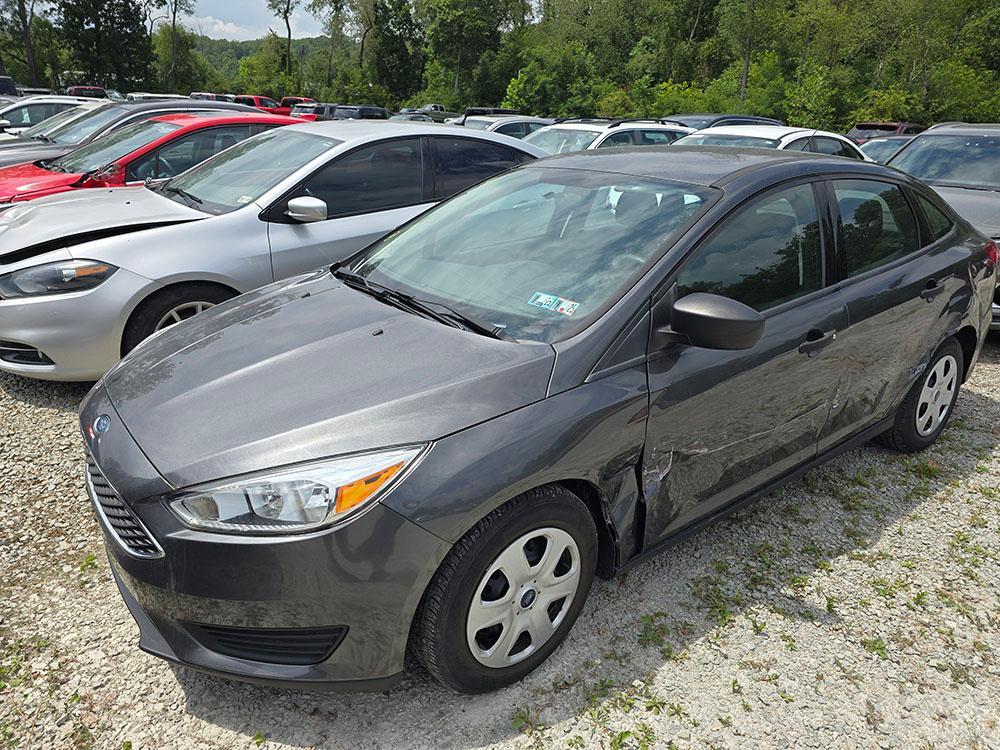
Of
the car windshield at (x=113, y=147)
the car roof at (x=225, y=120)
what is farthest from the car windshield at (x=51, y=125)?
the car roof at (x=225, y=120)

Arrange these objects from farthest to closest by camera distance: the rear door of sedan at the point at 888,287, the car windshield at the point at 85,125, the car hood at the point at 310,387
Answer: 1. the car windshield at the point at 85,125
2. the rear door of sedan at the point at 888,287
3. the car hood at the point at 310,387

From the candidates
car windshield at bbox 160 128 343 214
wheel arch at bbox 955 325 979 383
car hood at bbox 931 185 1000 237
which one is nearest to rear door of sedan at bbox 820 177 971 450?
wheel arch at bbox 955 325 979 383

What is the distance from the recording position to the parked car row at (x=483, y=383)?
1983mm

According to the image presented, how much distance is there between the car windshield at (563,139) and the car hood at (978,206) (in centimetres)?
510

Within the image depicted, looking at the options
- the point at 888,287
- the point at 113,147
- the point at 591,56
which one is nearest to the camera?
the point at 888,287

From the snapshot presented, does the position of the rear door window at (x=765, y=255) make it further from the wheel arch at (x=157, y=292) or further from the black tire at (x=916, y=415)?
the wheel arch at (x=157, y=292)

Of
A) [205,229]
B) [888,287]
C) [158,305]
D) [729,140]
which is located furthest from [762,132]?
[158,305]

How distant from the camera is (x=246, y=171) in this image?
199 inches

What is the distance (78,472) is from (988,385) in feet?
18.6

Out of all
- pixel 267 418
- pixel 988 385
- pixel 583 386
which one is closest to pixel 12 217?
pixel 267 418

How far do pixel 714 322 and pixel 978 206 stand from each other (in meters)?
5.20

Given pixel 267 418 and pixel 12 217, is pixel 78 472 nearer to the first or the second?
pixel 267 418

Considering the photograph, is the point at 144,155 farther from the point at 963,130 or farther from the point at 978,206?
the point at 963,130

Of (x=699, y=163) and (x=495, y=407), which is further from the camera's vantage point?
(x=699, y=163)
